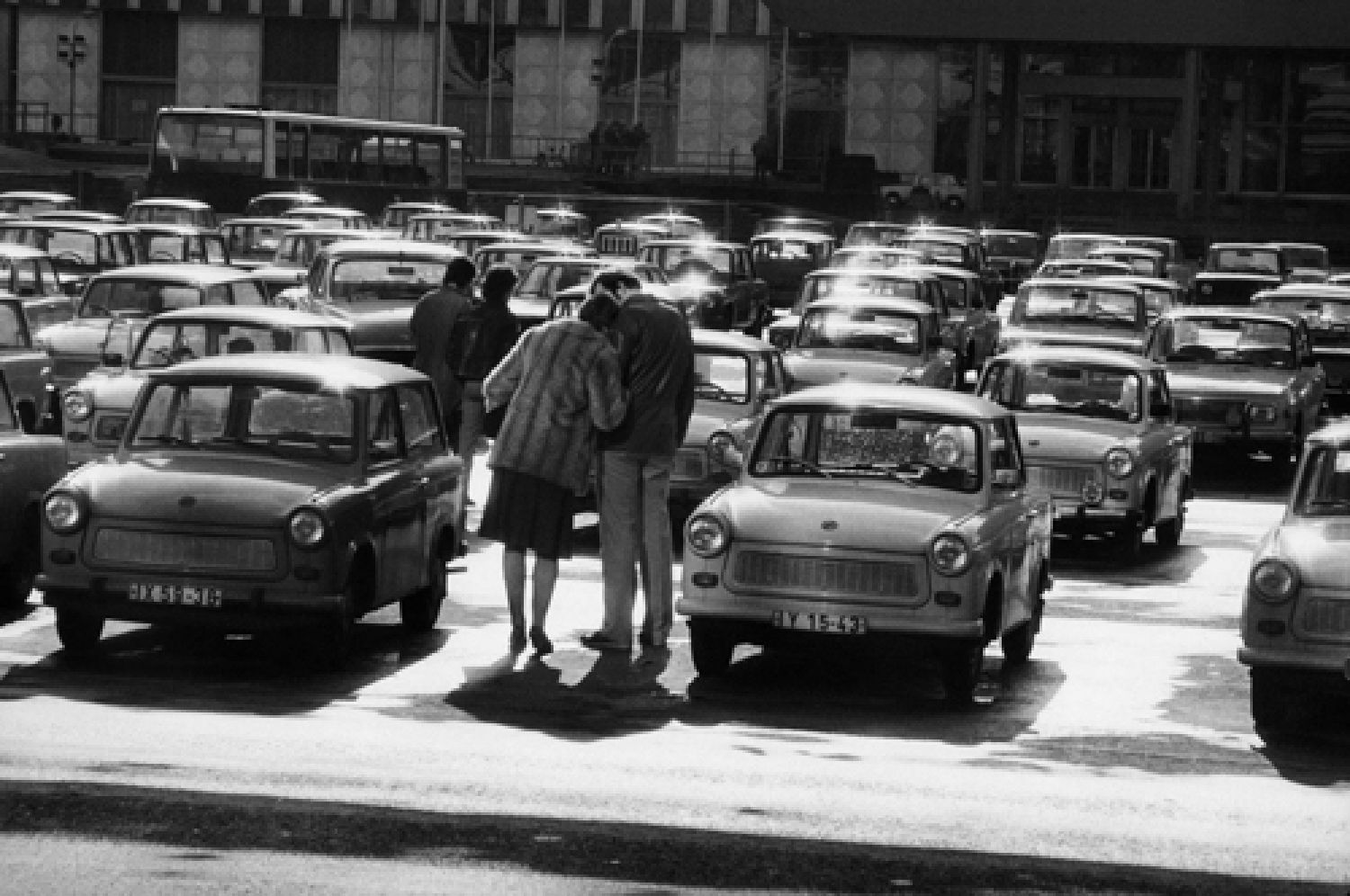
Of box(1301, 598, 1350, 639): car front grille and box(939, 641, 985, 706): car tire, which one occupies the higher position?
box(1301, 598, 1350, 639): car front grille

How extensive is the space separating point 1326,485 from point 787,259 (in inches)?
1393

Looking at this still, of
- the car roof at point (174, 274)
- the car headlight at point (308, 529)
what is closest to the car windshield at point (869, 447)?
the car headlight at point (308, 529)

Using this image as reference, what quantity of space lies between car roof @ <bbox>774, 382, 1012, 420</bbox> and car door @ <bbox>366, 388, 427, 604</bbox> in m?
1.86

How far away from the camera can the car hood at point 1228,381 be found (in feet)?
84.2

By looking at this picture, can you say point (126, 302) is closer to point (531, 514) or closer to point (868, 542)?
point (531, 514)

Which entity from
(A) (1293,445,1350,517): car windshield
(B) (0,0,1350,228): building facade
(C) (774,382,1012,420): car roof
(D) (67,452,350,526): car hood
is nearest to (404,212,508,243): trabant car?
(C) (774,382,1012,420): car roof

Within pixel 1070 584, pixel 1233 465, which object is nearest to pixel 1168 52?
pixel 1233 465

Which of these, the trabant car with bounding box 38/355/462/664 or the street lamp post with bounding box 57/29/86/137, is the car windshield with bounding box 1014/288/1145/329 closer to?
the trabant car with bounding box 38/355/462/664

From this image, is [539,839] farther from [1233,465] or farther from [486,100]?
[486,100]

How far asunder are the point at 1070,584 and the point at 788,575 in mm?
5304

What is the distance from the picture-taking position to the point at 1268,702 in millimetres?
12633

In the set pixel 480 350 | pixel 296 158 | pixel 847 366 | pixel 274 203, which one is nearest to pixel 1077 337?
pixel 847 366

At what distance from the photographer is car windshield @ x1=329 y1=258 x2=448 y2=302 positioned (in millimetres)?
29328

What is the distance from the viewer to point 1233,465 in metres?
28.1
